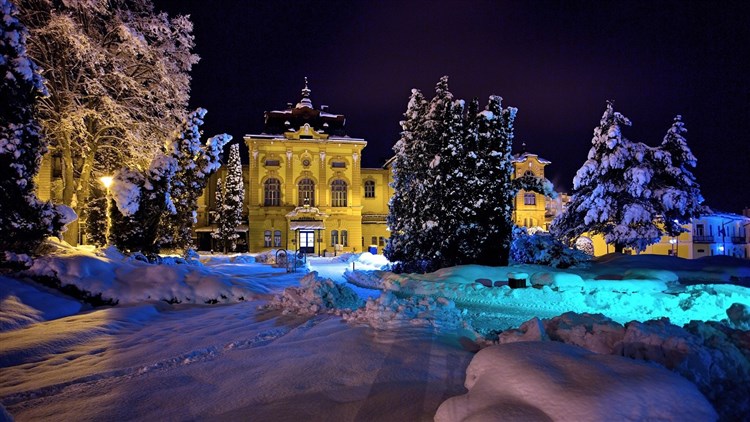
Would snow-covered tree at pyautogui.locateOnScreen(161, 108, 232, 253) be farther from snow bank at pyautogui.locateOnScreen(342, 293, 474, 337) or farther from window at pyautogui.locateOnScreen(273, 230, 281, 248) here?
window at pyautogui.locateOnScreen(273, 230, 281, 248)

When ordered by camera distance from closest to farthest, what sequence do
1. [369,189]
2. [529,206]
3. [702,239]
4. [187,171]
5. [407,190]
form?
[187,171], [407,190], [702,239], [529,206], [369,189]

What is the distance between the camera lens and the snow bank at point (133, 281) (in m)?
10.6

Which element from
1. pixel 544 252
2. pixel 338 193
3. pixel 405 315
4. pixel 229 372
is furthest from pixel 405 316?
pixel 338 193

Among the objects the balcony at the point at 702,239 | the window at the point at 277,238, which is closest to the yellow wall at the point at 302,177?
the window at the point at 277,238

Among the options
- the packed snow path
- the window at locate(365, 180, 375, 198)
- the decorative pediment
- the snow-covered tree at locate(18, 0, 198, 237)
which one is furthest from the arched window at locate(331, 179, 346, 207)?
the packed snow path

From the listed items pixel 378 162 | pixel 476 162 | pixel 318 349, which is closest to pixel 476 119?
pixel 476 162

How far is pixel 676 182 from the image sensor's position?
2220 centimetres

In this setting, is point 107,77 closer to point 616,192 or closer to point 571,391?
point 571,391


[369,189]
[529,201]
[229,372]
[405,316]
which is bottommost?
[229,372]

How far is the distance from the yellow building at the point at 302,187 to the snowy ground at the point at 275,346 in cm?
3490

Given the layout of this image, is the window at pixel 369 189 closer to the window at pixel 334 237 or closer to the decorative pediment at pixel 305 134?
the window at pixel 334 237

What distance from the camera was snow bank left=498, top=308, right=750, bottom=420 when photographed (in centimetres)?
353

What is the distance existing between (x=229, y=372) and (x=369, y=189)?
49051mm

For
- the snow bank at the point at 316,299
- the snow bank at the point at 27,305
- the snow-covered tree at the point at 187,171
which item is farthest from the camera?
the snow-covered tree at the point at 187,171
